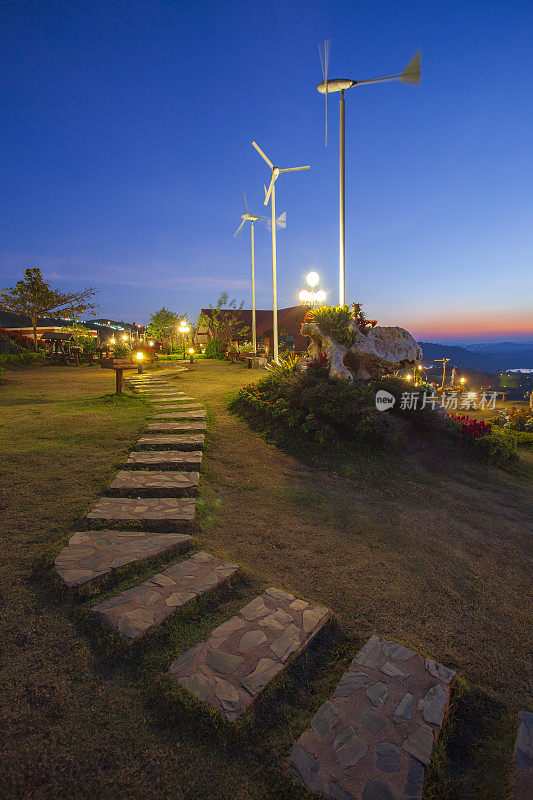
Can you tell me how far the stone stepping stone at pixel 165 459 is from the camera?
4973 millimetres

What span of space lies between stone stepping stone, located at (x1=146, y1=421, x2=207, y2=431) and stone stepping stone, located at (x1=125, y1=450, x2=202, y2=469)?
0.96 m

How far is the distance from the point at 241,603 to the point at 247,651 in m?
0.46

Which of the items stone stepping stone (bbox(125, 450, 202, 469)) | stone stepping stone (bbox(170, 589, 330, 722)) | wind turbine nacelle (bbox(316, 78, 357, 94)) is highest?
wind turbine nacelle (bbox(316, 78, 357, 94))

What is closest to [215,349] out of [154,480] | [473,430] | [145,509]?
[473,430]

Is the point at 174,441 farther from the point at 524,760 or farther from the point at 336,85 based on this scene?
the point at 336,85

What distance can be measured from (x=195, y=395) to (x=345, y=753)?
867 cm

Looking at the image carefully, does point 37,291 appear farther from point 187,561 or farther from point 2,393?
point 187,561

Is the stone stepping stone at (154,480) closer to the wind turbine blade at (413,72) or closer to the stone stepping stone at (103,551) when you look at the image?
the stone stepping stone at (103,551)

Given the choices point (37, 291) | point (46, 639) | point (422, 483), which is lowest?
point (422, 483)

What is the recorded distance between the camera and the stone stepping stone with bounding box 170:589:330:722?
1.93 meters

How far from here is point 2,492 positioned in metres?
4.06

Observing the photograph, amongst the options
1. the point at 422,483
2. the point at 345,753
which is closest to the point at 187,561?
the point at 345,753

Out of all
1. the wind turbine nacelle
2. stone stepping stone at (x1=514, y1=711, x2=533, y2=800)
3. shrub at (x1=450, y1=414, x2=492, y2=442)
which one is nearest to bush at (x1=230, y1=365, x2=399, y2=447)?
shrub at (x1=450, y1=414, x2=492, y2=442)

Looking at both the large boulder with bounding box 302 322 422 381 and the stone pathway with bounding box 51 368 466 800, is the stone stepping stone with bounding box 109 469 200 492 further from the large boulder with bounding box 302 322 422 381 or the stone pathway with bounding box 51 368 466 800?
the large boulder with bounding box 302 322 422 381
